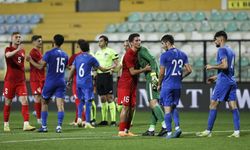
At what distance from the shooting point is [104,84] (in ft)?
66.0

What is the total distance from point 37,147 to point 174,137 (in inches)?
125

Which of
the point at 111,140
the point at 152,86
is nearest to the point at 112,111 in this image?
the point at 152,86

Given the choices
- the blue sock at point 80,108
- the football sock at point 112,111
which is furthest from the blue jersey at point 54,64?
the football sock at point 112,111

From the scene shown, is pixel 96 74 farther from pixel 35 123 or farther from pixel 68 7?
pixel 68 7

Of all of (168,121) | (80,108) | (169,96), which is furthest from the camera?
(80,108)

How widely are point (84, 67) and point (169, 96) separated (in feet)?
13.6

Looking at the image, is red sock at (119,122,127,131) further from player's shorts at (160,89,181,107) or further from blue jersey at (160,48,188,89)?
blue jersey at (160,48,188,89)

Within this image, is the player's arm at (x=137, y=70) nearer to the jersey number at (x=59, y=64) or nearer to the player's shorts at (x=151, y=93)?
the player's shorts at (x=151, y=93)

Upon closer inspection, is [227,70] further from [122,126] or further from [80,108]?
[80,108]

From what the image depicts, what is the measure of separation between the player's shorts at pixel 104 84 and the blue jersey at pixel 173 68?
5479 mm

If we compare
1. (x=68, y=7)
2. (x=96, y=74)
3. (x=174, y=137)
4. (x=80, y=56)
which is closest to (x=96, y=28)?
(x=68, y=7)

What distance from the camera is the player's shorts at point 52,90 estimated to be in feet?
53.9

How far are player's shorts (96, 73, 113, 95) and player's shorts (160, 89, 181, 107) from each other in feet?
17.8

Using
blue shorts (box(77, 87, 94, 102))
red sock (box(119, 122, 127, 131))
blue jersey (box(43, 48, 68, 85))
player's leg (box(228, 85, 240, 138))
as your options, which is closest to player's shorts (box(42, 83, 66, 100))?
blue jersey (box(43, 48, 68, 85))
